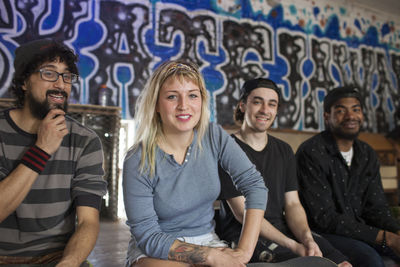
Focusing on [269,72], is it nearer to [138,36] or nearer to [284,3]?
[284,3]

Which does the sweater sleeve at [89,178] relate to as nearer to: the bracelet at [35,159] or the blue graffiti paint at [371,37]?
the bracelet at [35,159]

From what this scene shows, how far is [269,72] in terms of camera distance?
Answer: 5613 mm

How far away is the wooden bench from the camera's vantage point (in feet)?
16.9

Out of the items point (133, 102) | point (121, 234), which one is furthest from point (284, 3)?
point (121, 234)

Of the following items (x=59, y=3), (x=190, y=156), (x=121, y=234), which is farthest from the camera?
(x=59, y=3)

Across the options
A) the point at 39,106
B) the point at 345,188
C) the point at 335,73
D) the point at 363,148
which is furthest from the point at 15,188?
the point at 335,73

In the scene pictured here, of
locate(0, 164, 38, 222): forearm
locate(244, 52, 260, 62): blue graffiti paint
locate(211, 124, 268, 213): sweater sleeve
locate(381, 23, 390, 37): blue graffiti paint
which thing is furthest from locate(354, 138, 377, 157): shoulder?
locate(381, 23, 390, 37): blue graffiti paint

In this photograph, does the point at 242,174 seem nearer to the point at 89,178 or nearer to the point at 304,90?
the point at 89,178

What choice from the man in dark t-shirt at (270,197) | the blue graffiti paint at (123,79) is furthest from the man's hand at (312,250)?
the blue graffiti paint at (123,79)

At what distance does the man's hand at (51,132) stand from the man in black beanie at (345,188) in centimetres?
160

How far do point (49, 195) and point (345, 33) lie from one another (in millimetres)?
6534

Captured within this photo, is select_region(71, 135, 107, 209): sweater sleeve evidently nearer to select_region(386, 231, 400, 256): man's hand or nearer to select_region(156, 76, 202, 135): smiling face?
select_region(156, 76, 202, 135): smiling face

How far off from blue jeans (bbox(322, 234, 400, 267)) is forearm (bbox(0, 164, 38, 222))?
1758mm

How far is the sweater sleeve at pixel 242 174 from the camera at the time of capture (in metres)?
1.55
